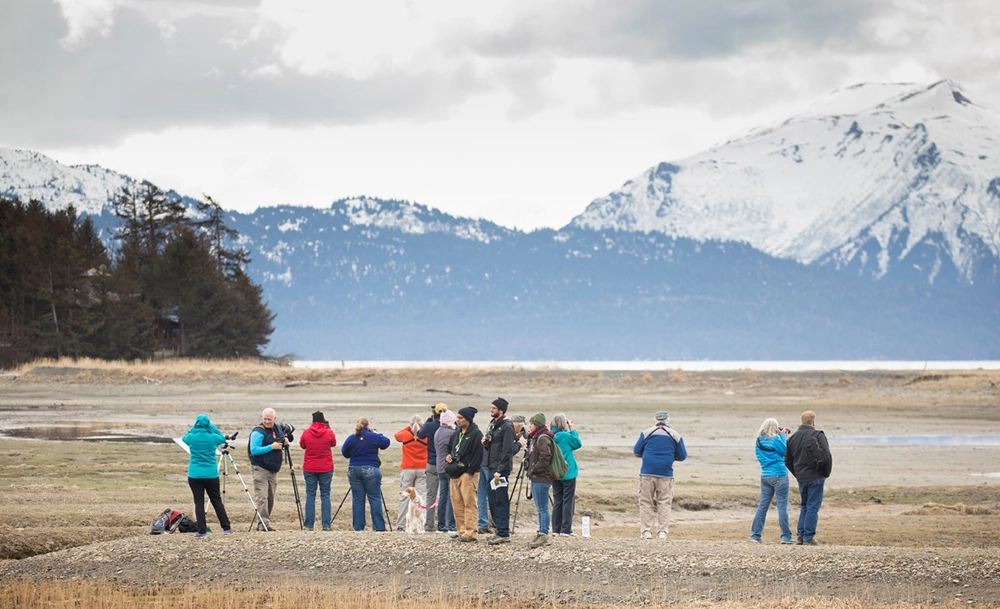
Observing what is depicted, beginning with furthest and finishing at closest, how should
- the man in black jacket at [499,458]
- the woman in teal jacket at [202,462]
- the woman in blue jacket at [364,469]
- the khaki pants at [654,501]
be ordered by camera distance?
the woman in blue jacket at [364,469]
the khaki pants at [654,501]
the woman in teal jacket at [202,462]
the man in black jacket at [499,458]

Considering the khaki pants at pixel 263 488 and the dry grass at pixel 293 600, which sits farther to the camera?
the khaki pants at pixel 263 488

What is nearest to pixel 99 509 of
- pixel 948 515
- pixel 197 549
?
pixel 197 549

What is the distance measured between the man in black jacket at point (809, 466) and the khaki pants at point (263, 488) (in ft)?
25.6

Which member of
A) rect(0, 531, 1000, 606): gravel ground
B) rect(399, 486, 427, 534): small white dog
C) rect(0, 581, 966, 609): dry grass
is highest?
rect(399, 486, 427, 534): small white dog

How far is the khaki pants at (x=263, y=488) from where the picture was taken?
65.3 ft

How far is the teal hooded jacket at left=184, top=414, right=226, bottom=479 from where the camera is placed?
1831cm

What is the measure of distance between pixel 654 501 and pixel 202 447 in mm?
6909

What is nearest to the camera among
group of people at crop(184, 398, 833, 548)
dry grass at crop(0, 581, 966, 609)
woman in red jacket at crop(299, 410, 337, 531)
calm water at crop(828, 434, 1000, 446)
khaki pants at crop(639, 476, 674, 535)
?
dry grass at crop(0, 581, 966, 609)

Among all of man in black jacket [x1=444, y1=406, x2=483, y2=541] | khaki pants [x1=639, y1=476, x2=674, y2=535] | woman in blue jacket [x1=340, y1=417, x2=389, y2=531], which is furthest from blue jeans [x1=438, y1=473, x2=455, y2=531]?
khaki pants [x1=639, y1=476, x2=674, y2=535]

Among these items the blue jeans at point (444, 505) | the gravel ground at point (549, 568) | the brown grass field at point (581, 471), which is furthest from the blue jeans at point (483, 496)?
the brown grass field at point (581, 471)

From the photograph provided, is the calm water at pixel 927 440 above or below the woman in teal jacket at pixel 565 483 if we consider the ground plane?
below

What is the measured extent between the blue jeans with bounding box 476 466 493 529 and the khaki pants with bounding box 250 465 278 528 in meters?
3.16

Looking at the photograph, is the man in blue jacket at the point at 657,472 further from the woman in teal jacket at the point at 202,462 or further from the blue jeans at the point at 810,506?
the woman in teal jacket at the point at 202,462

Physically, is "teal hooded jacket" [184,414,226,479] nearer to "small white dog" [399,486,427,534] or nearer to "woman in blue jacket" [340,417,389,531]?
"woman in blue jacket" [340,417,389,531]
